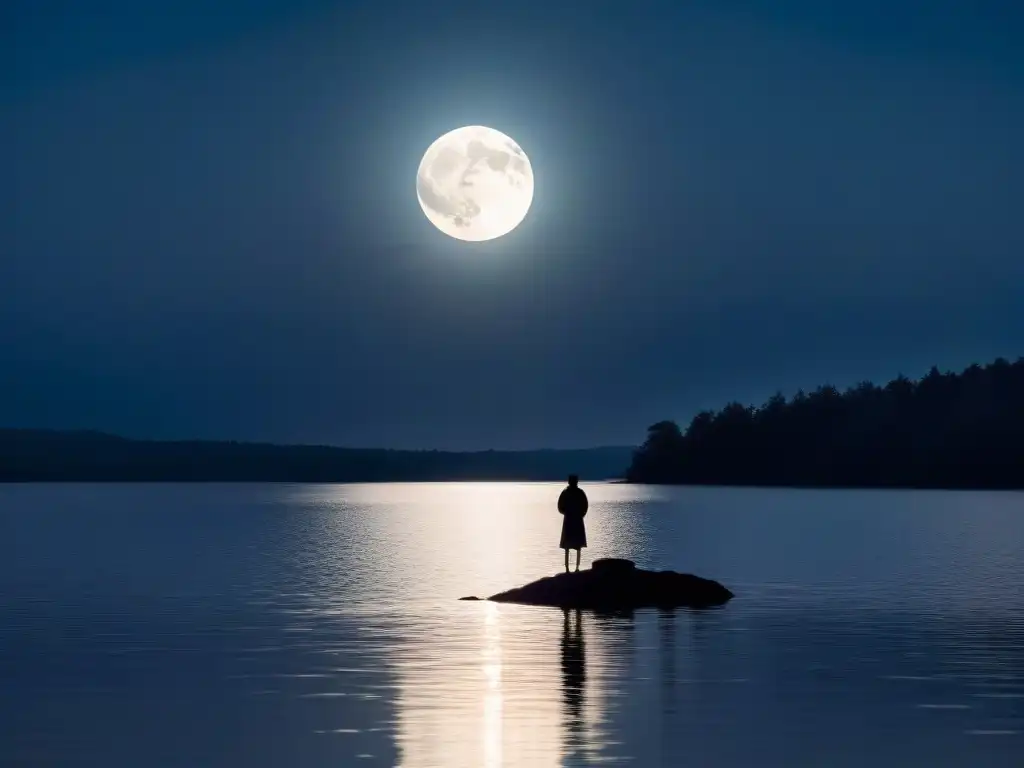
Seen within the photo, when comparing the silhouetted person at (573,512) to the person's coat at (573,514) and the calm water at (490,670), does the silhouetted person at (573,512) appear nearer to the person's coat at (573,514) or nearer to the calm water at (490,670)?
the person's coat at (573,514)

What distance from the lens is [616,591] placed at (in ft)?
149

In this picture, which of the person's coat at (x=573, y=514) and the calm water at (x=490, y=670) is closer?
the calm water at (x=490, y=670)

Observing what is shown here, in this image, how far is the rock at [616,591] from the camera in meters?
45.2

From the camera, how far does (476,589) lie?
5444cm

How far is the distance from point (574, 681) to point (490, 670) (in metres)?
2.13

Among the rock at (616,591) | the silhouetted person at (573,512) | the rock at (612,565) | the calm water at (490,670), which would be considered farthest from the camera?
the silhouetted person at (573,512)

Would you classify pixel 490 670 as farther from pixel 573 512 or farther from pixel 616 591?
pixel 573 512

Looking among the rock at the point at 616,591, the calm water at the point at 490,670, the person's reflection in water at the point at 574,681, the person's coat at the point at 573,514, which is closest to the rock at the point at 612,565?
the rock at the point at 616,591

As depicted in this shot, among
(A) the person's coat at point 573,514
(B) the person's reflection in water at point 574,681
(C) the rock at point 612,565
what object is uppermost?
(A) the person's coat at point 573,514

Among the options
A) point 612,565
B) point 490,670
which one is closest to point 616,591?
point 612,565

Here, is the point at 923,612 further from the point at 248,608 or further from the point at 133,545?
the point at 133,545

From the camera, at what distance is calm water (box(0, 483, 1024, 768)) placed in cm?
2247

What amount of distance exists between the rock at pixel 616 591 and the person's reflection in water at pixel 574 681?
2930 mm

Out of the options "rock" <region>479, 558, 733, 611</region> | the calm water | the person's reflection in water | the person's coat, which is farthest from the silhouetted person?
the person's reflection in water
